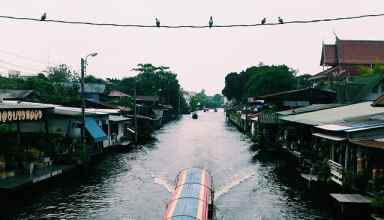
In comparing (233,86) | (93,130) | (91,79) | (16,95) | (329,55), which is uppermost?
(329,55)

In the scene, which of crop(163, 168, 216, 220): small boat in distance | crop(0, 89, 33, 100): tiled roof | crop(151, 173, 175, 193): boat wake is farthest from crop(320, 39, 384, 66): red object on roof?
crop(163, 168, 216, 220): small boat in distance

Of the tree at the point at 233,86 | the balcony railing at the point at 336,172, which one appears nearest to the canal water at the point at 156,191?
the balcony railing at the point at 336,172

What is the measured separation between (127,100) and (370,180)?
65.0m

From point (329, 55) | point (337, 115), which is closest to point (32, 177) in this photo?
point (337, 115)

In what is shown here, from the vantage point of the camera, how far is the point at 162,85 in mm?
141750

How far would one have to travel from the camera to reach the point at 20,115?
2819 cm

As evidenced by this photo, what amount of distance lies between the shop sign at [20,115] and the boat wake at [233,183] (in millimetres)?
14230

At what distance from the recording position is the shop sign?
26.0m

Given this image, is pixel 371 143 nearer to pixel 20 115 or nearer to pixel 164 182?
pixel 164 182

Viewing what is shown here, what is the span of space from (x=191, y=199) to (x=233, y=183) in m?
16.2

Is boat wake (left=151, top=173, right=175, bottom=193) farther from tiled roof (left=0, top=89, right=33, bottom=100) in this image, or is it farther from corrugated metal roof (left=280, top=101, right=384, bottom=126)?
tiled roof (left=0, top=89, right=33, bottom=100)

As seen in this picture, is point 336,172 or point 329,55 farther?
point 329,55

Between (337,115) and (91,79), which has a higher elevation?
(91,79)

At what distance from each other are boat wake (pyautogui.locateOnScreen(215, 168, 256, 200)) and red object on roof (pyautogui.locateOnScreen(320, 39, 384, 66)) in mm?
53458
